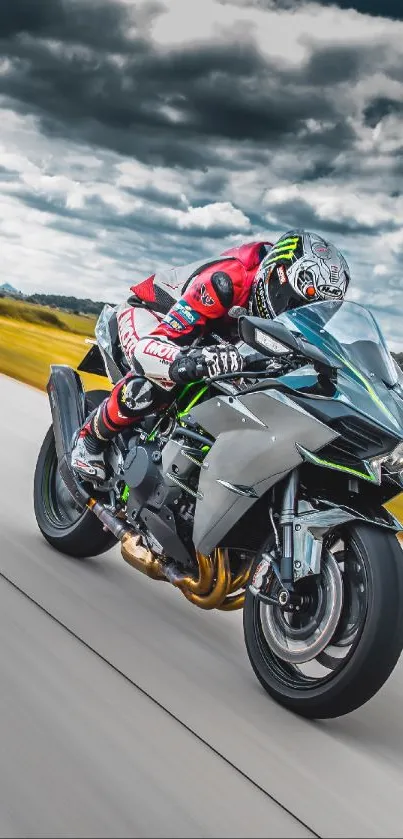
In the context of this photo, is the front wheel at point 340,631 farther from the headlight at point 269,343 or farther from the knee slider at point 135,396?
the knee slider at point 135,396

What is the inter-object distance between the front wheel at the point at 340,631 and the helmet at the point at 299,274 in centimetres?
91

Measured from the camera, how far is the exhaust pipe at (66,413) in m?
4.23

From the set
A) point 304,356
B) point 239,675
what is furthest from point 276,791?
point 304,356

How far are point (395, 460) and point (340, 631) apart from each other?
0.55m


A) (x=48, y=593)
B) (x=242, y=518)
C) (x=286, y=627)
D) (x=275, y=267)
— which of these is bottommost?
(x=48, y=593)

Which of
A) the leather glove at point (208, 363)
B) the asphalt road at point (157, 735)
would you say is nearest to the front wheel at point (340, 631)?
the asphalt road at point (157, 735)

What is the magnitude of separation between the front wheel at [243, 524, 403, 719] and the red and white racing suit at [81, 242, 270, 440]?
1021 millimetres

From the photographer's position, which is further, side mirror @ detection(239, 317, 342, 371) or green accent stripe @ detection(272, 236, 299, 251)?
green accent stripe @ detection(272, 236, 299, 251)

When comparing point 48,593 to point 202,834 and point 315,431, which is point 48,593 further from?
point 202,834

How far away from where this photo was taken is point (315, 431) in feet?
9.34

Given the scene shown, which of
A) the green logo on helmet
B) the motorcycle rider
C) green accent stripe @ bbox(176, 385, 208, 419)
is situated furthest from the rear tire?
the green logo on helmet

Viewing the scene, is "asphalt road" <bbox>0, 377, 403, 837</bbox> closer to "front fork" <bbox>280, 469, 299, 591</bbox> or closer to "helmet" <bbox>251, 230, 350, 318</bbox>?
"front fork" <bbox>280, 469, 299, 591</bbox>

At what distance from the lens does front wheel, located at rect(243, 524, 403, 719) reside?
2.69 metres

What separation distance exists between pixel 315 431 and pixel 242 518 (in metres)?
0.51
